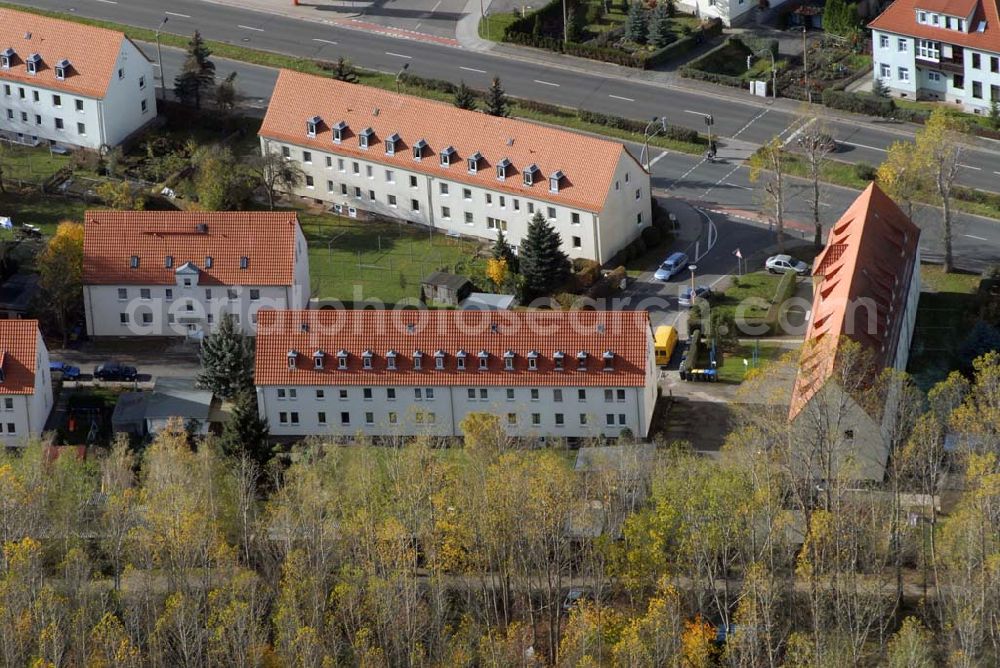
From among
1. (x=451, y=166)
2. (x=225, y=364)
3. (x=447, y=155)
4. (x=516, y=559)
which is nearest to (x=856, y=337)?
(x=516, y=559)

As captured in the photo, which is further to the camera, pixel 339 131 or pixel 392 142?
pixel 339 131

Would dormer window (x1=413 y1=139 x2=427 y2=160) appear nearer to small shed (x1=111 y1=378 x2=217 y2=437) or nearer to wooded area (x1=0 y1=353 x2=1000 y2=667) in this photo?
small shed (x1=111 y1=378 x2=217 y2=437)

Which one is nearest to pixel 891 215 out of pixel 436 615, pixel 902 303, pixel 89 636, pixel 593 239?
pixel 902 303

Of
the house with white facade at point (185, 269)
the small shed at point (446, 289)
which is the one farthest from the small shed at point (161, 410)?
the small shed at point (446, 289)

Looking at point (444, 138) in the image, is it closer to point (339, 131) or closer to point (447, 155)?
point (447, 155)

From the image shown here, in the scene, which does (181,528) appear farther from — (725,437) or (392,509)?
(725,437)

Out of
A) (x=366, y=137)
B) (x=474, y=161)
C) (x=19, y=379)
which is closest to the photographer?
(x=19, y=379)
